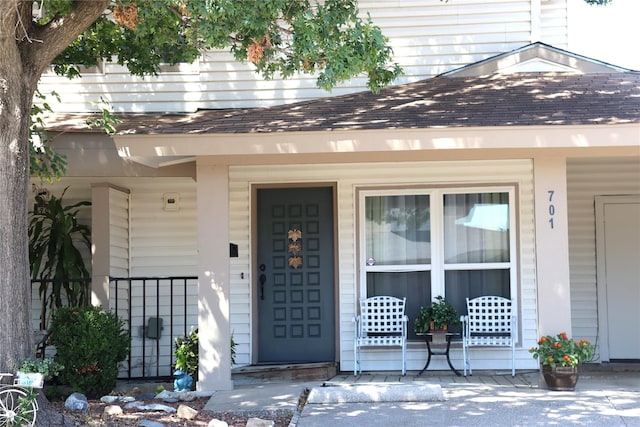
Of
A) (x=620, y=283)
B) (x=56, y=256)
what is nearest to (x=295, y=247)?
(x=56, y=256)

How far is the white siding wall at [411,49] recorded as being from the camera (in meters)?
10.1

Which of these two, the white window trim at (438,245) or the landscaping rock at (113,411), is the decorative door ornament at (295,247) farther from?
the landscaping rock at (113,411)

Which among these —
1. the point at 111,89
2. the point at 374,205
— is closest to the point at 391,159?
the point at 374,205

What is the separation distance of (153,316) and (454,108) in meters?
4.72

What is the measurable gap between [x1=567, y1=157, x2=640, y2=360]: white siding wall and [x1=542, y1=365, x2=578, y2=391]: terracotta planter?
9.16 feet

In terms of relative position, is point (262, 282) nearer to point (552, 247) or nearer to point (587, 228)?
point (552, 247)

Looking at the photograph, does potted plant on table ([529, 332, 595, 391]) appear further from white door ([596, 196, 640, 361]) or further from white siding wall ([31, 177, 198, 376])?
white siding wall ([31, 177, 198, 376])

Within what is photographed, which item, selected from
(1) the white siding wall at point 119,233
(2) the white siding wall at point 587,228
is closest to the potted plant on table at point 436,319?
(2) the white siding wall at point 587,228

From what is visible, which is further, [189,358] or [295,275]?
[295,275]

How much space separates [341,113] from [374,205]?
154 centimetres

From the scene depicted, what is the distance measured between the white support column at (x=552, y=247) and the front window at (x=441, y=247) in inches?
49.8

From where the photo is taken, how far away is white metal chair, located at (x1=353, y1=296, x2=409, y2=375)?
30.1 feet

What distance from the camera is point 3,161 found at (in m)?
6.28

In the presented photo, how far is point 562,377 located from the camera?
24.9 feet
